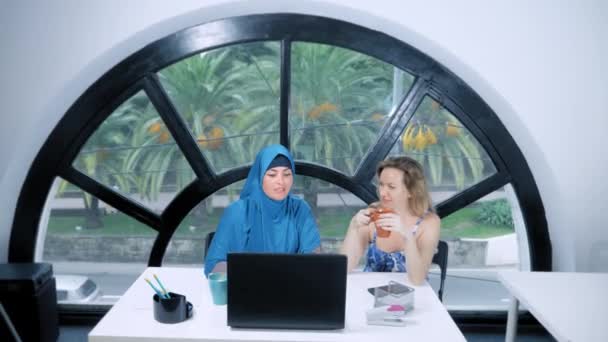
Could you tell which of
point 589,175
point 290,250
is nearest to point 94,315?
point 290,250

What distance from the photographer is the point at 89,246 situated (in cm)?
333

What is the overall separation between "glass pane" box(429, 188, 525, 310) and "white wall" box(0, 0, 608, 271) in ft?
1.22

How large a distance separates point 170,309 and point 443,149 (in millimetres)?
1970

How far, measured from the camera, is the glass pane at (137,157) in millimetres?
2930

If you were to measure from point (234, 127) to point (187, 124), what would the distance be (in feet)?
0.93

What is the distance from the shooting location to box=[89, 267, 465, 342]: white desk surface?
1505 mm

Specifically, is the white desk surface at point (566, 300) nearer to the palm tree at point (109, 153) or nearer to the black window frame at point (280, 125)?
the black window frame at point (280, 125)

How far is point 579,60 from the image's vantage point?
2.53m

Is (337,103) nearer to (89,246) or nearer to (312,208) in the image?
(312,208)

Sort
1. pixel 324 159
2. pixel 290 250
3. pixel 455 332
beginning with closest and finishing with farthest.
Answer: pixel 455 332 → pixel 290 250 → pixel 324 159

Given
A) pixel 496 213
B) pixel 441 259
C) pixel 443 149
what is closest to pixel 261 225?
pixel 441 259

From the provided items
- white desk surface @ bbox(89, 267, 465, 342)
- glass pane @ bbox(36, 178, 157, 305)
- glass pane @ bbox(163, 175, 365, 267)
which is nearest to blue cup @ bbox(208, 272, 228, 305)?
white desk surface @ bbox(89, 267, 465, 342)

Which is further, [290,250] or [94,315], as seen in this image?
[94,315]

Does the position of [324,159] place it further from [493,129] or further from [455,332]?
[455,332]
